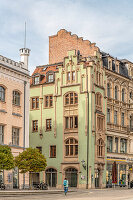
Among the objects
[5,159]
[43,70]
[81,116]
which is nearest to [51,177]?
[81,116]

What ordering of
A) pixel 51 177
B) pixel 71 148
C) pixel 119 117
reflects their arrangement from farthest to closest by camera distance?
1. pixel 119 117
2. pixel 51 177
3. pixel 71 148

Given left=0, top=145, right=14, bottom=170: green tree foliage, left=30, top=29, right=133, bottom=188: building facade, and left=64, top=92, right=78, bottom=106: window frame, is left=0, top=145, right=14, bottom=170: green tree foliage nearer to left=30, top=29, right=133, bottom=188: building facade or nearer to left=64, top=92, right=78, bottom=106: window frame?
left=30, top=29, right=133, bottom=188: building facade

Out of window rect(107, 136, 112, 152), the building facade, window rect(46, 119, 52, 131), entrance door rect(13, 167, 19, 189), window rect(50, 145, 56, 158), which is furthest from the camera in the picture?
window rect(107, 136, 112, 152)

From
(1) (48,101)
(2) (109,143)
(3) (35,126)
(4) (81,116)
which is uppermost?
(1) (48,101)

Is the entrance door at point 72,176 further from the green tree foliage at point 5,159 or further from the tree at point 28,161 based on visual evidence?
the green tree foliage at point 5,159

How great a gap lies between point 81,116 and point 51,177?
394 inches

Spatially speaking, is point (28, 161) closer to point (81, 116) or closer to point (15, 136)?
point (15, 136)

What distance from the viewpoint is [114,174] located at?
52125 millimetres

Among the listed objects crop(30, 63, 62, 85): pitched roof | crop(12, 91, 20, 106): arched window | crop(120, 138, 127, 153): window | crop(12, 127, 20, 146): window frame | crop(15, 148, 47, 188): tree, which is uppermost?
crop(30, 63, 62, 85): pitched roof

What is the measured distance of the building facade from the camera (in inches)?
2251

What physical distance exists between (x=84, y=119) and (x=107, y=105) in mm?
6733

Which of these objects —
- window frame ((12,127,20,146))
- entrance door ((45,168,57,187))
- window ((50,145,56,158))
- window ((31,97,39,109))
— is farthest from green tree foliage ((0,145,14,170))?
window ((31,97,39,109))

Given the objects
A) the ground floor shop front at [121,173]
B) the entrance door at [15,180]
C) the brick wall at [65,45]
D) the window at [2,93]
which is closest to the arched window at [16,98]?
the window at [2,93]

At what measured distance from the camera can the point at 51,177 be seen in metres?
59.2
